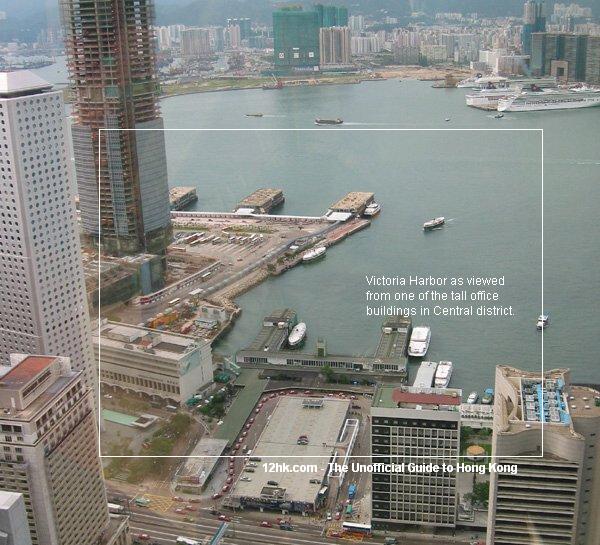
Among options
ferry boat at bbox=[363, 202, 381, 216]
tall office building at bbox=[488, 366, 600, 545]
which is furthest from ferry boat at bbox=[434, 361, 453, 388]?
ferry boat at bbox=[363, 202, 381, 216]

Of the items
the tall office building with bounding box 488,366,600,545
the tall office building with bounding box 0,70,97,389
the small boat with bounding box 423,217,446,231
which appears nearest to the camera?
the tall office building with bounding box 488,366,600,545

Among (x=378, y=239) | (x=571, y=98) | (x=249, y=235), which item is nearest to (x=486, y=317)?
(x=378, y=239)

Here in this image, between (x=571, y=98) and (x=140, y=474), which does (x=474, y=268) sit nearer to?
(x=140, y=474)

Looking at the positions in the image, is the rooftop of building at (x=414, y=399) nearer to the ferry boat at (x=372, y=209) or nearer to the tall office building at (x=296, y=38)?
the ferry boat at (x=372, y=209)

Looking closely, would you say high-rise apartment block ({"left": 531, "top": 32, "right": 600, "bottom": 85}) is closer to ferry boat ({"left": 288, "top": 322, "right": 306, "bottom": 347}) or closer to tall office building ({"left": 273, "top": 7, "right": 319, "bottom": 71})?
tall office building ({"left": 273, "top": 7, "right": 319, "bottom": 71})

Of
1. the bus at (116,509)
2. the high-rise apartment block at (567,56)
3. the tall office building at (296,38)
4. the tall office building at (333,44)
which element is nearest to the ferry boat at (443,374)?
the bus at (116,509)

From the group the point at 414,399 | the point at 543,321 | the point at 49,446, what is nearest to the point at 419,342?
the point at 543,321
